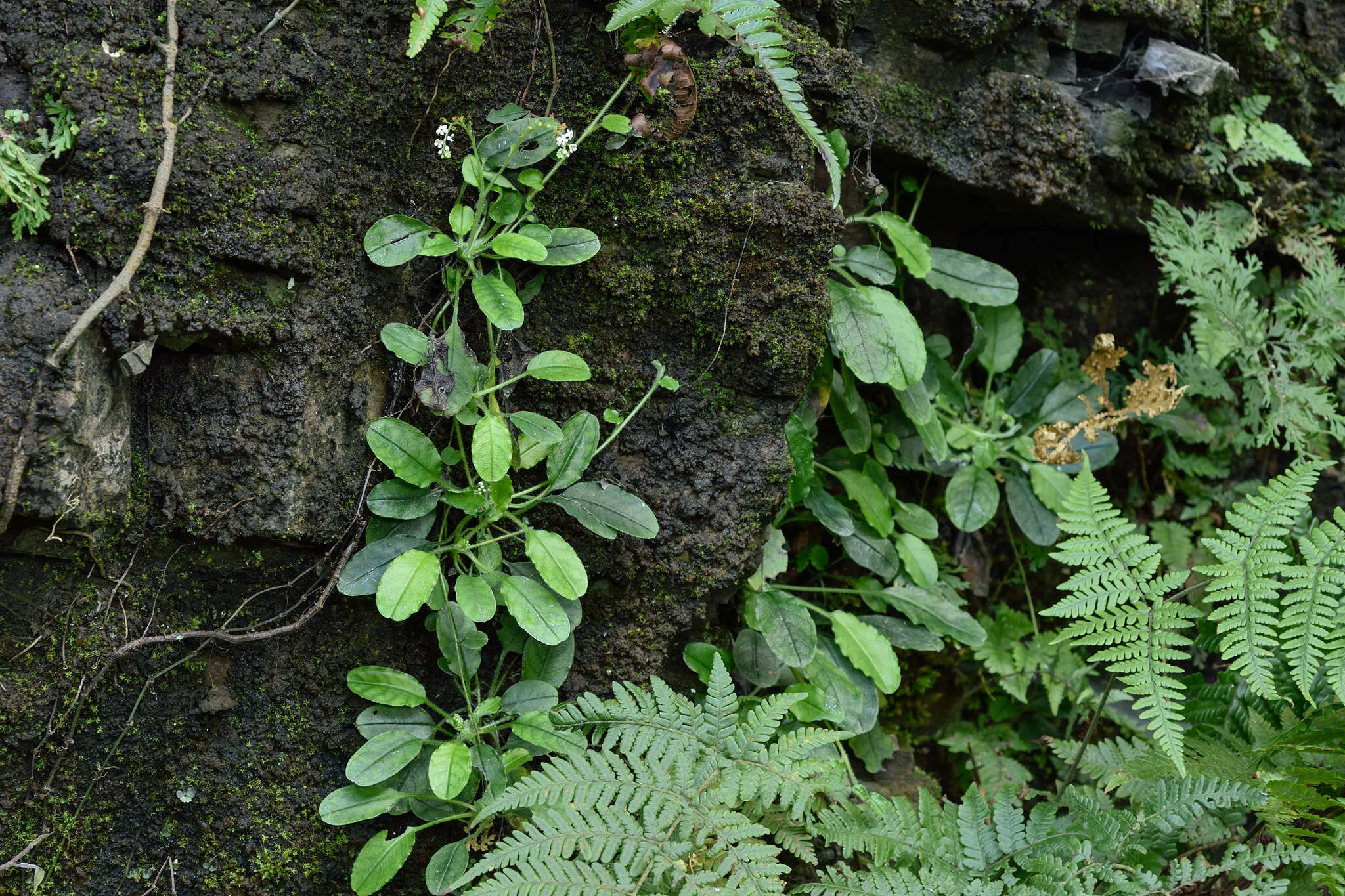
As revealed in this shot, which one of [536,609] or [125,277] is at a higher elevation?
[125,277]

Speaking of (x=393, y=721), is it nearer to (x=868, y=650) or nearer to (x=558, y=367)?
(x=558, y=367)

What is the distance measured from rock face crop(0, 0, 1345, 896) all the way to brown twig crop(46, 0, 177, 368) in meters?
0.03

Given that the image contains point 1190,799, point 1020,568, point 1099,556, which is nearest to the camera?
point 1190,799

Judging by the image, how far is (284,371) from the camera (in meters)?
2.25

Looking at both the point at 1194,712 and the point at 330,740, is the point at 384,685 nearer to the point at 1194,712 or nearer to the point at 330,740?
the point at 330,740

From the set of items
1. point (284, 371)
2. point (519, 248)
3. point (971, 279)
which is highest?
point (519, 248)

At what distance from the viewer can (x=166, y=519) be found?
2193mm

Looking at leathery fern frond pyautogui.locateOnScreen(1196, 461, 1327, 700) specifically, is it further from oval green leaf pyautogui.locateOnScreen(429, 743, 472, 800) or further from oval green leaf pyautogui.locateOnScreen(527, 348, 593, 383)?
oval green leaf pyautogui.locateOnScreen(429, 743, 472, 800)

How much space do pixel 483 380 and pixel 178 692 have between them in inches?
42.4

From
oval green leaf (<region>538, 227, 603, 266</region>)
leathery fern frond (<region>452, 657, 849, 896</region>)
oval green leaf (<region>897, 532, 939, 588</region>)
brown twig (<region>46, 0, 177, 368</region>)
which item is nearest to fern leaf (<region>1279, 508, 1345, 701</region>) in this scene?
oval green leaf (<region>897, 532, 939, 588</region>)

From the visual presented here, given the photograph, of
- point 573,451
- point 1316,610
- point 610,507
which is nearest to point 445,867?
point 610,507

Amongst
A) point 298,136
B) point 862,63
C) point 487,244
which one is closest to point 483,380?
point 487,244

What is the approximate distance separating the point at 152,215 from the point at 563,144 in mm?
993

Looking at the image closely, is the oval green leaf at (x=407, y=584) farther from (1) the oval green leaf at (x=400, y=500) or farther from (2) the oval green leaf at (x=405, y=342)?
(2) the oval green leaf at (x=405, y=342)
